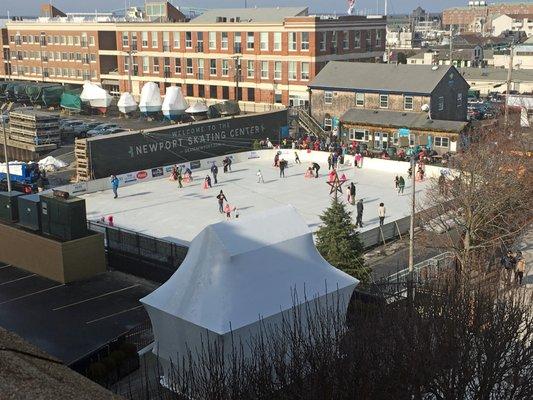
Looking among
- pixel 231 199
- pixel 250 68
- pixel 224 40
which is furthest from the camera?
pixel 224 40

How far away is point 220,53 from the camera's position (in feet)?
231

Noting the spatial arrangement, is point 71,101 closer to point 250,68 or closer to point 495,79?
point 250,68

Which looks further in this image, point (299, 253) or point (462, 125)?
point (462, 125)

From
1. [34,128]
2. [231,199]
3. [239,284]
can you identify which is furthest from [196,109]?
[239,284]

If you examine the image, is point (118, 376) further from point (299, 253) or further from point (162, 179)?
point (162, 179)

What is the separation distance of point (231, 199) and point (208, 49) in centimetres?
3893

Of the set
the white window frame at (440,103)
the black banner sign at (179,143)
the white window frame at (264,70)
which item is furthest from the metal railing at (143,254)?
the white window frame at (264,70)

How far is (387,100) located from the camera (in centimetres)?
5109

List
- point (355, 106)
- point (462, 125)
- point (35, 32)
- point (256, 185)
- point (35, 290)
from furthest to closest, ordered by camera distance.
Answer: point (35, 32) → point (355, 106) → point (462, 125) → point (256, 185) → point (35, 290)

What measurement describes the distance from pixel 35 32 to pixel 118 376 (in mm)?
80697

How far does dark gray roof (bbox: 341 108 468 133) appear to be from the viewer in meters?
46.3

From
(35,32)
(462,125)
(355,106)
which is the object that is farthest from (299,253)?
(35,32)

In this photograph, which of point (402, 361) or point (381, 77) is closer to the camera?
point (402, 361)

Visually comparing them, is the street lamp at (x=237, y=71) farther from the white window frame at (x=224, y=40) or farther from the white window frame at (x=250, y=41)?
the white window frame at (x=224, y=40)
